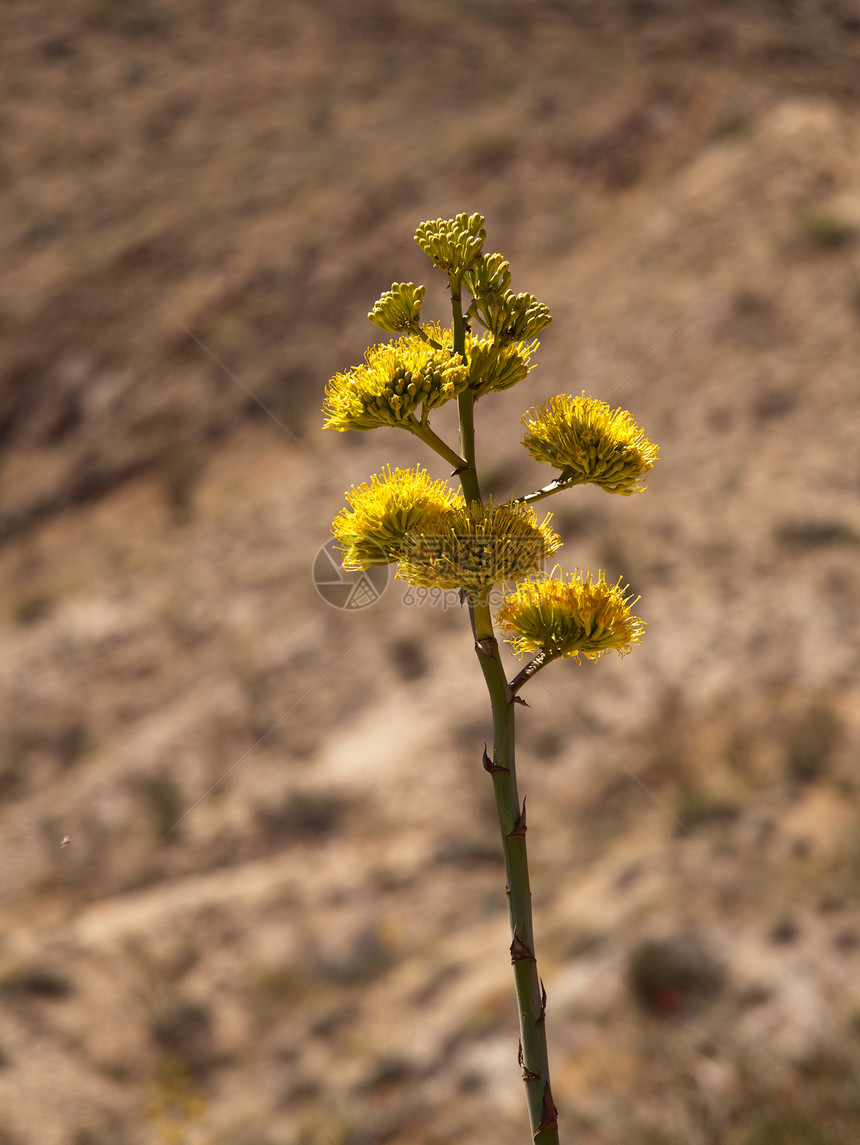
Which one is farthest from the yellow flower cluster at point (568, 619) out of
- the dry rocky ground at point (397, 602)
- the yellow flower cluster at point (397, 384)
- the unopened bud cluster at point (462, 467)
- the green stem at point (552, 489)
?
the dry rocky ground at point (397, 602)

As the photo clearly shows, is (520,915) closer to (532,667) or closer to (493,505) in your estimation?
(532,667)

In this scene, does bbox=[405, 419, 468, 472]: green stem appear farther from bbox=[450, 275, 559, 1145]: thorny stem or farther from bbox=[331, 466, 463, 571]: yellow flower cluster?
bbox=[450, 275, 559, 1145]: thorny stem

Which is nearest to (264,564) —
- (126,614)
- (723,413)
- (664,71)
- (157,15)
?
(126,614)

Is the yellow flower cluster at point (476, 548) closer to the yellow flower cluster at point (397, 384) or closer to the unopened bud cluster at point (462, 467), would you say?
the unopened bud cluster at point (462, 467)

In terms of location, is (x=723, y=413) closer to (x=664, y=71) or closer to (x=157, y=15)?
(x=664, y=71)

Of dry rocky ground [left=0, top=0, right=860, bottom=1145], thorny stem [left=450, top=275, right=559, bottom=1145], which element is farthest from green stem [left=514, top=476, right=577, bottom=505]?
dry rocky ground [left=0, top=0, right=860, bottom=1145]

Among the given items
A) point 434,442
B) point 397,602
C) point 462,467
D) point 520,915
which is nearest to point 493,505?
point 462,467
